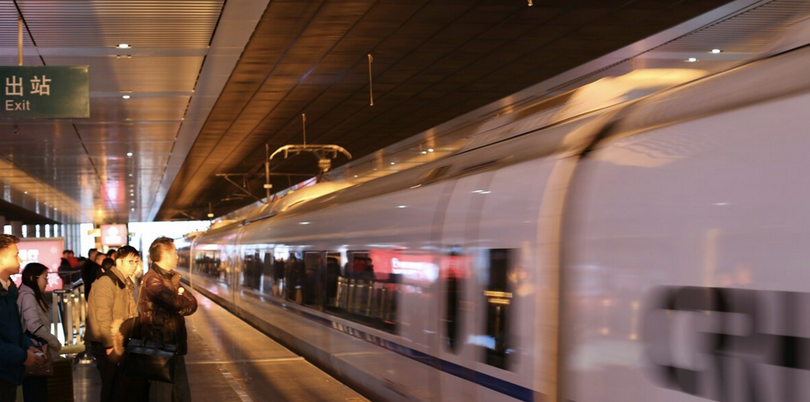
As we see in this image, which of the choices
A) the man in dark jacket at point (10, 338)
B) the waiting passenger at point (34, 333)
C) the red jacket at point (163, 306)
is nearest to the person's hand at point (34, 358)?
the man in dark jacket at point (10, 338)

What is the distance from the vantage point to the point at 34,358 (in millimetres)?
6031

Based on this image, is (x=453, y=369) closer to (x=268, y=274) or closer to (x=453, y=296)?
(x=453, y=296)

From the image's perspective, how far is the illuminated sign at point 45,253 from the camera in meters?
19.2

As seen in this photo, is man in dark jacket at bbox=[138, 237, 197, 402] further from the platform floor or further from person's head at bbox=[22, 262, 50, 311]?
the platform floor

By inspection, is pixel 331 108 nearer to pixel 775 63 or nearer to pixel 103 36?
pixel 103 36

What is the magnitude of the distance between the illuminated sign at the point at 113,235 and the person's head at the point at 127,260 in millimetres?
34023

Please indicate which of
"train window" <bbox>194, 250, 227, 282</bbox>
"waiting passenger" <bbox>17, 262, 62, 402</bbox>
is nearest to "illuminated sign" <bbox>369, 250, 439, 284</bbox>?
"waiting passenger" <bbox>17, 262, 62, 402</bbox>

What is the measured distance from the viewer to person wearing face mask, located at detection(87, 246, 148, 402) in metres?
7.46

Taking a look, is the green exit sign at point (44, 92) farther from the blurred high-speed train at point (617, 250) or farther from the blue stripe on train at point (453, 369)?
the blurred high-speed train at point (617, 250)

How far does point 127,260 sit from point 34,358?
1.86 metres

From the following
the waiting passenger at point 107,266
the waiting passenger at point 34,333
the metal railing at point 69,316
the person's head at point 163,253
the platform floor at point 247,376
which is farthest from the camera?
the metal railing at point 69,316

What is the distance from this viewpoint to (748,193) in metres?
3.12

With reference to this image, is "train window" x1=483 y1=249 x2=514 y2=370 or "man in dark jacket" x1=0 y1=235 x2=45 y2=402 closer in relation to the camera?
"train window" x1=483 y1=249 x2=514 y2=370

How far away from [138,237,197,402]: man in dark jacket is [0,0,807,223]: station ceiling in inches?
183
